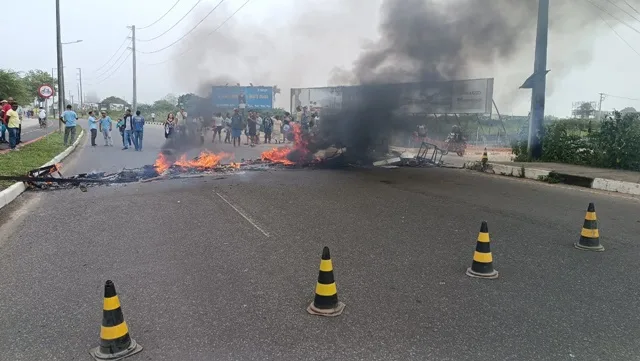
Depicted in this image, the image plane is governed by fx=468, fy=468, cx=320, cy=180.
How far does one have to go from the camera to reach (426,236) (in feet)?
17.9

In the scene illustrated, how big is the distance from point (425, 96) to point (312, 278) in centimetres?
1024

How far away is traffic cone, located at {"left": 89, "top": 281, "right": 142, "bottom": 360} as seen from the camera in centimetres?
273

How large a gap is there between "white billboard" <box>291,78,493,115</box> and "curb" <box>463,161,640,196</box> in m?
2.25

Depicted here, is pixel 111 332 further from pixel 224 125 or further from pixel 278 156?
pixel 224 125

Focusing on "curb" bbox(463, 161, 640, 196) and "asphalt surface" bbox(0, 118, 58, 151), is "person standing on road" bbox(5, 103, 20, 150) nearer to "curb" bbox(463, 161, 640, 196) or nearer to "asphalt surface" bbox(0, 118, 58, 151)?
"asphalt surface" bbox(0, 118, 58, 151)

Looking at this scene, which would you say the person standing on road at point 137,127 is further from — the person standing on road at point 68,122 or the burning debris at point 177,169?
the burning debris at point 177,169

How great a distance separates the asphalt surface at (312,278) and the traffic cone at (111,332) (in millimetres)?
140

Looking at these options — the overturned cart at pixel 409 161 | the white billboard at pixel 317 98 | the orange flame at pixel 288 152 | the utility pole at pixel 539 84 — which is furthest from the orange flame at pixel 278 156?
the utility pole at pixel 539 84

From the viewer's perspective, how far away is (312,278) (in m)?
4.03

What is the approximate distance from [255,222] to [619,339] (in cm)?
415

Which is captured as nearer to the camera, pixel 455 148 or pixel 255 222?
pixel 255 222

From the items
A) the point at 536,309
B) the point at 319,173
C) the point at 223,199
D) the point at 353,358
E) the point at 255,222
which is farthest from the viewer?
the point at 319,173

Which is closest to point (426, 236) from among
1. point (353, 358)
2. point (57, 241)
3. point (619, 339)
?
point (619, 339)

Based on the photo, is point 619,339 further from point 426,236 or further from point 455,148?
point 455,148
